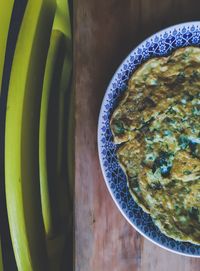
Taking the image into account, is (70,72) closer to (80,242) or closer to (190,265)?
(80,242)

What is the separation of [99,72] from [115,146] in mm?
173

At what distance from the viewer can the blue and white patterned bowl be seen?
1.08m

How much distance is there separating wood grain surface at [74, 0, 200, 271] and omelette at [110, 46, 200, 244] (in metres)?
0.08

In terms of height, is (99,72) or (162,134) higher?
(99,72)

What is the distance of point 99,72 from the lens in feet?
3.70

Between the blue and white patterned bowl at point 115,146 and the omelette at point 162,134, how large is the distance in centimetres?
2

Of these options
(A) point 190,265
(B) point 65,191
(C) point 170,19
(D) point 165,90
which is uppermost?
(C) point 170,19

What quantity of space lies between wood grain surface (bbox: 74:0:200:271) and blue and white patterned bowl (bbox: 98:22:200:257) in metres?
0.05

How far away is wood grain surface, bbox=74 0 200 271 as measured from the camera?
112 cm

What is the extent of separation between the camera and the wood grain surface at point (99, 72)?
112 cm

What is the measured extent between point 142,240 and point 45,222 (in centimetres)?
27

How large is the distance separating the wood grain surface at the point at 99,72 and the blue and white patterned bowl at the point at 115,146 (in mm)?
53

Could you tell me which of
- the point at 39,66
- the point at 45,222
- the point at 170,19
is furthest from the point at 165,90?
the point at 45,222

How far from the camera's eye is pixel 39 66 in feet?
4.03
